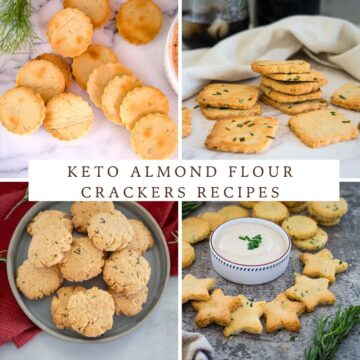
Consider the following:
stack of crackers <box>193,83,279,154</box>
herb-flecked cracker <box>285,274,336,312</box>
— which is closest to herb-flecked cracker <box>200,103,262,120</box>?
stack of crackers <box>193,83,279,154</box>

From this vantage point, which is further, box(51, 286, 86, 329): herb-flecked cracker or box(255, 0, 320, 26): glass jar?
box(255, 0, 320, 26): glass jar

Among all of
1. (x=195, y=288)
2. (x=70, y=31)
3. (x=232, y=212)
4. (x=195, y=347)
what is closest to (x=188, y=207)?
(x=232, y=212)

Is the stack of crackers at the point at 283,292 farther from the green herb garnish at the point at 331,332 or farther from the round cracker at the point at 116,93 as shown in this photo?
the round cracker at the point at 116,93

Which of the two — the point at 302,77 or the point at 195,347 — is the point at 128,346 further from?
the point at 302,77

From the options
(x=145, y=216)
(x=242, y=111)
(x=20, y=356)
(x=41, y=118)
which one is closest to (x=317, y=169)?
(x=242, y=111)

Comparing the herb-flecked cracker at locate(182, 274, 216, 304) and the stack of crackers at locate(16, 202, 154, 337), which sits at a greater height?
the stack of crackers at locate(16, 202, 154, 337)

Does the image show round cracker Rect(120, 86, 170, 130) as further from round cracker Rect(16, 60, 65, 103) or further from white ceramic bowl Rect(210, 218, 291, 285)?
white ceramic bowl Rect(210, 218, 291, 285)
